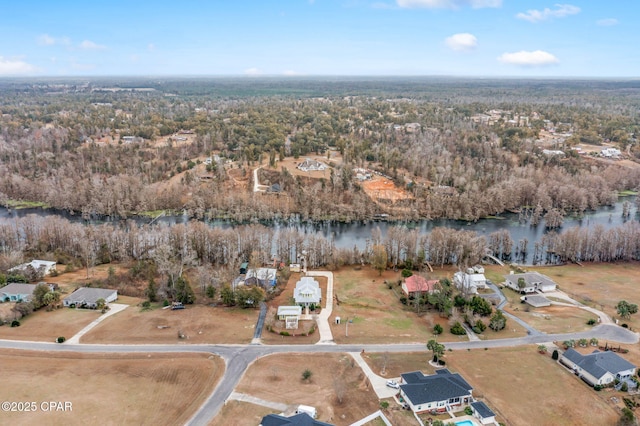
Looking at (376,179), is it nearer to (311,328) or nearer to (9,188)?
(311,328)

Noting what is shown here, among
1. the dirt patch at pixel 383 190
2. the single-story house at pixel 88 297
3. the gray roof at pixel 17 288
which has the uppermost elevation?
the dirt patch at pixel 383 190

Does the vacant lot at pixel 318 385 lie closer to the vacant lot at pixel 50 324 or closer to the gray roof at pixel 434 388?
the gray roof at pixel 434 388

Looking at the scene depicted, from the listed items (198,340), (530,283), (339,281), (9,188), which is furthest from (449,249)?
(9,188)

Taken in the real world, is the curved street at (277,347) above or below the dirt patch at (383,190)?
below

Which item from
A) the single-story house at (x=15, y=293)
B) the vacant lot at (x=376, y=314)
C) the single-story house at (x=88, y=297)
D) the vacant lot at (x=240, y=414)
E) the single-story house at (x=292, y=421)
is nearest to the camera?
the single-story house at (x=292, y=421)

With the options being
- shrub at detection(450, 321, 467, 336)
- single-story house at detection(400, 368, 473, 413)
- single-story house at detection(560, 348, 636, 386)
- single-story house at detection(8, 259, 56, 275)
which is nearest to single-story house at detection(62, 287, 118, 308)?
single-story house at detection(8, 259, 56, 275)

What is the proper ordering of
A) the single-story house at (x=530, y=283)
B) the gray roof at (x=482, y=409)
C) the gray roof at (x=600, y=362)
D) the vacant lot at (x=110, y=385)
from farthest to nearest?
the single-story house at (x=530, y=283)
the gray roof at (x=600, y=362)
the gray roof at (x=482, y=409)
the vacant lot at (x=110, y=385)

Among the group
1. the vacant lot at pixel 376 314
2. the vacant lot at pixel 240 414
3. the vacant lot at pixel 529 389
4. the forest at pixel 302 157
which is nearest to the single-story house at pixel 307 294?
the vacant lot at pixel 376 314
